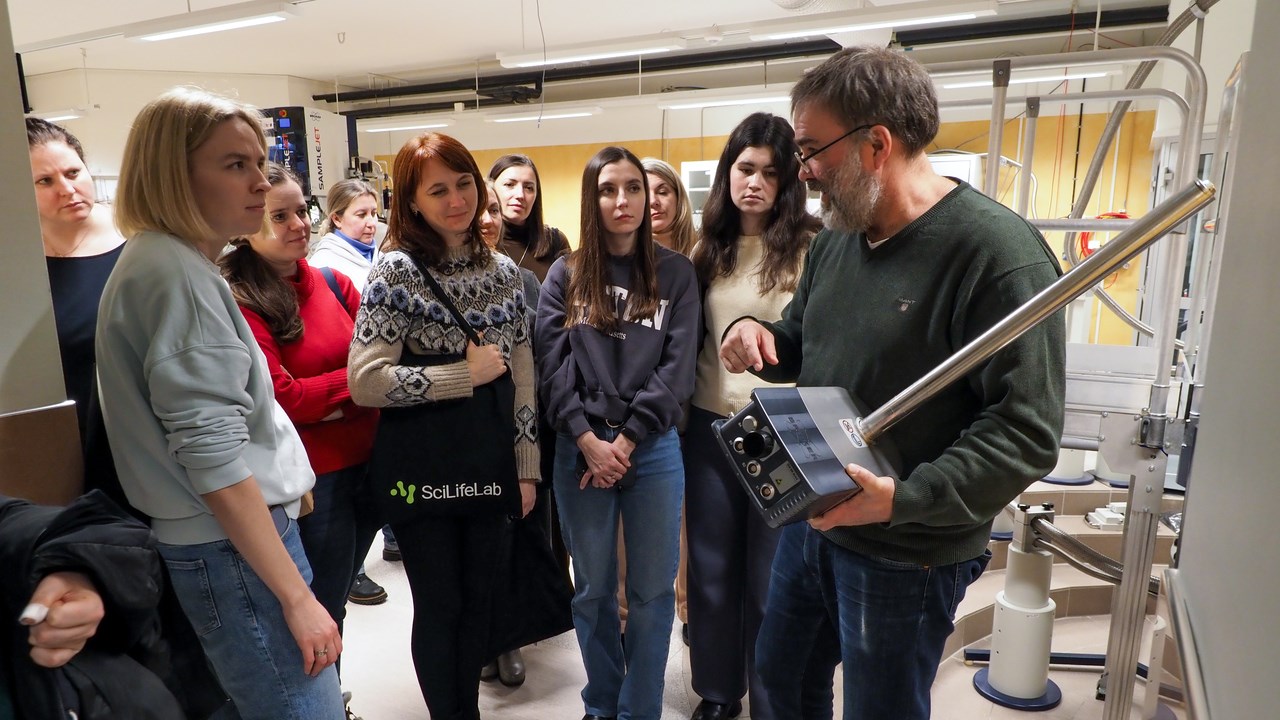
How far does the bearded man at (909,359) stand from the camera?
44.1 inches

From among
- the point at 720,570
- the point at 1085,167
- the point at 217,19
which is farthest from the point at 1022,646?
the point at 1085,167

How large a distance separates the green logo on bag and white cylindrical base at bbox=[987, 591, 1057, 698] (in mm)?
1935

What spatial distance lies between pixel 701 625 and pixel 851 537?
0.98m

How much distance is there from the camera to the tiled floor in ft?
7.70

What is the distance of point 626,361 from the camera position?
2020 mm

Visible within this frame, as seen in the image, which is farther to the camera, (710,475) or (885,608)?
(710,475)

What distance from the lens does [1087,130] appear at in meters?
7.06

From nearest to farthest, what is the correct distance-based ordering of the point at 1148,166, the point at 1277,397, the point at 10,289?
1. the point at 1277,397
2. the point at 10,289
3. the point at 1148,166

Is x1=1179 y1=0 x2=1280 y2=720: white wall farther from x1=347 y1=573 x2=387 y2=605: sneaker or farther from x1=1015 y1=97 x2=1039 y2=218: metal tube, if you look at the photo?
x1=347 y1=573 x2=387 y2=605: sneaker

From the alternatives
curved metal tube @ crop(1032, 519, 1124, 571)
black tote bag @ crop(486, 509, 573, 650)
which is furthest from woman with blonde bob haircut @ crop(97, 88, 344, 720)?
curved metal tube @ crop(1032, 519, 1124, 571)

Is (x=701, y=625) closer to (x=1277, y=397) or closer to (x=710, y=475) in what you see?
(x=710, y=475)

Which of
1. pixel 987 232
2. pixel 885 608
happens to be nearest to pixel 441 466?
pixel 885 608

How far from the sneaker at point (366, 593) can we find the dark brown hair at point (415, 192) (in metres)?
1.72

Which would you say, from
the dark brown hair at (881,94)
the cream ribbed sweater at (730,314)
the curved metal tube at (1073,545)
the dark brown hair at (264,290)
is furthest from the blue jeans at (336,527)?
the curved metal tube at (1073,545)
